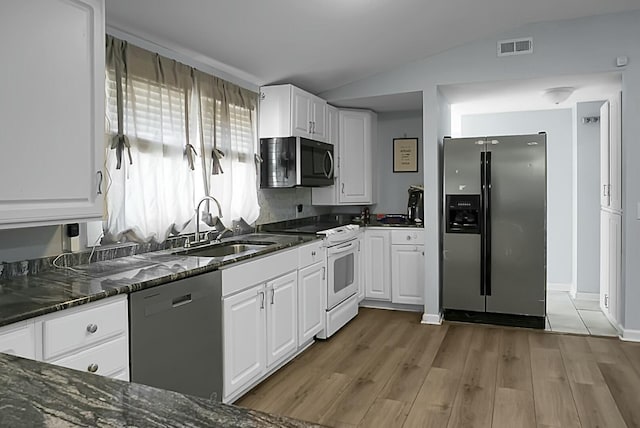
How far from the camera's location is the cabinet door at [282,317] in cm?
314

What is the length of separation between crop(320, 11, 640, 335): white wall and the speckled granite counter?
3.98 m

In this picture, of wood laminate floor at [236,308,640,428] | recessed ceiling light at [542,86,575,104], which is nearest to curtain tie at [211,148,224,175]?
wood laminate floor at [236,308,640,428]

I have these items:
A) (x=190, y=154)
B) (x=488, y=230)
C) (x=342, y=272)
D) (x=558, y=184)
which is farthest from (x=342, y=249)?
(x=558, y=184)

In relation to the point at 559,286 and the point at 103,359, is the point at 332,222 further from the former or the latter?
the point at 103,359

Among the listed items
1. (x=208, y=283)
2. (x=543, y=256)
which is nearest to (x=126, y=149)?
(x=208, y=283)

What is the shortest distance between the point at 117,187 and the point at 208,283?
0.79 meters

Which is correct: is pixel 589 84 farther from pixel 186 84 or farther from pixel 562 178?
pixel 186 84

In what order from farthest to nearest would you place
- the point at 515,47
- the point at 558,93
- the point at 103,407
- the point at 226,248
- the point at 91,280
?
the point at 558,93
the point at 515,47
the point at 226,248
the point at 91,280
the point at 103,407

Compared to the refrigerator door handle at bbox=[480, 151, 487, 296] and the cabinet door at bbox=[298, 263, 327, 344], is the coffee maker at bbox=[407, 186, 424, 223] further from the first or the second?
the cabinet door at bbox=[298, 263, 327, 344]

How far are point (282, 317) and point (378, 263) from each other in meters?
1.97

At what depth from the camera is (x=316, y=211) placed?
217 inches

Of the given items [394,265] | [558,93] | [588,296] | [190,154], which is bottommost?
[588,296]

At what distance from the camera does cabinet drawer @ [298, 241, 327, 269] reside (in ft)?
11.9

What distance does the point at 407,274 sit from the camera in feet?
16.2
